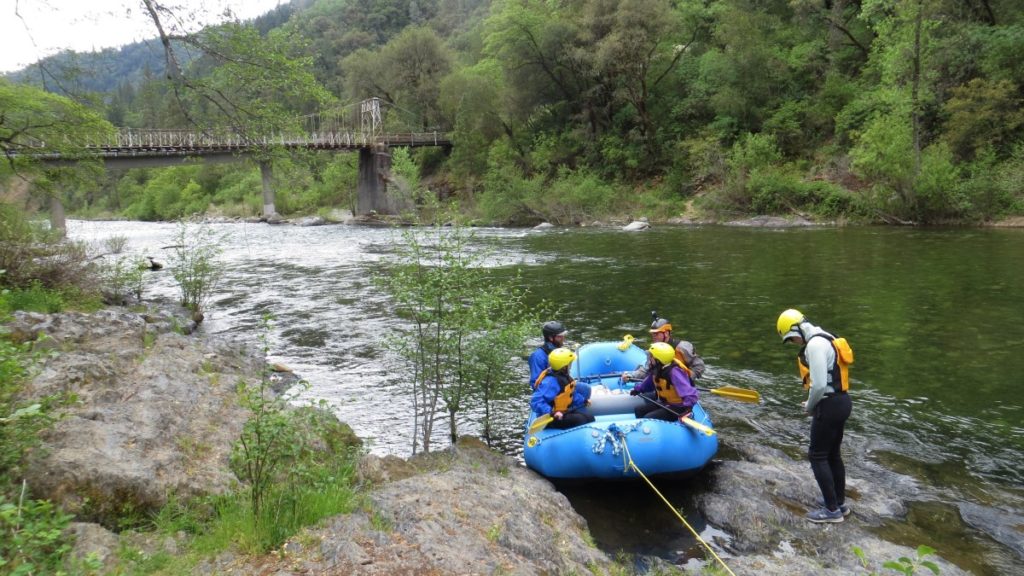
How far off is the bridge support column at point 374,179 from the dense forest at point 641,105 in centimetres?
195

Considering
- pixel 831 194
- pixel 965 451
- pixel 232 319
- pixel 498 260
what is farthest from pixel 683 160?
pixel 965 451

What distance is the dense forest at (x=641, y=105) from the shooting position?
6.96 m

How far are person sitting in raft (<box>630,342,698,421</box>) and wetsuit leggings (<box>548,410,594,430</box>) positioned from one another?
671 millimetres

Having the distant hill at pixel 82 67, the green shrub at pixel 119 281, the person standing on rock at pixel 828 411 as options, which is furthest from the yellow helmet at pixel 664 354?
the green shrub at pixel 119 281

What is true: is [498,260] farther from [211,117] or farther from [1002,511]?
[1002,511]

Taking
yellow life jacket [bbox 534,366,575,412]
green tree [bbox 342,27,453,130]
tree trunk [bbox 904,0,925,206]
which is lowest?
yellow life jacket [bbox 534,366,575,412]

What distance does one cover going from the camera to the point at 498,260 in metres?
19.4

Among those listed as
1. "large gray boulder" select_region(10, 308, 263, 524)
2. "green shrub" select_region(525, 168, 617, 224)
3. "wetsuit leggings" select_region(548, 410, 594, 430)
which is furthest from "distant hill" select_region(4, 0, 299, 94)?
"green shrub" select_region(525, 168, 617, 224)

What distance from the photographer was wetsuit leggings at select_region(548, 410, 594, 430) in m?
5.89

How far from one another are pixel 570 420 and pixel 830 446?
7.48ft

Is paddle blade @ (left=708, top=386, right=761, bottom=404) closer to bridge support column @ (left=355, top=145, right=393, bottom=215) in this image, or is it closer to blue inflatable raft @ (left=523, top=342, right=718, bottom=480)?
blue inflatable raft @ (left=523, top=342, right=718, bottom=480)

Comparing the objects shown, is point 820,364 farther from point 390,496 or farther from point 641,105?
point 641,105

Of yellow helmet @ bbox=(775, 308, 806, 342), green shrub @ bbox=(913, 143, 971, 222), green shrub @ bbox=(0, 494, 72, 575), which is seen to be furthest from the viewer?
green shrub @ bbox=(913, 143, 971, 222)

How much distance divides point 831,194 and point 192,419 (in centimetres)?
2640
